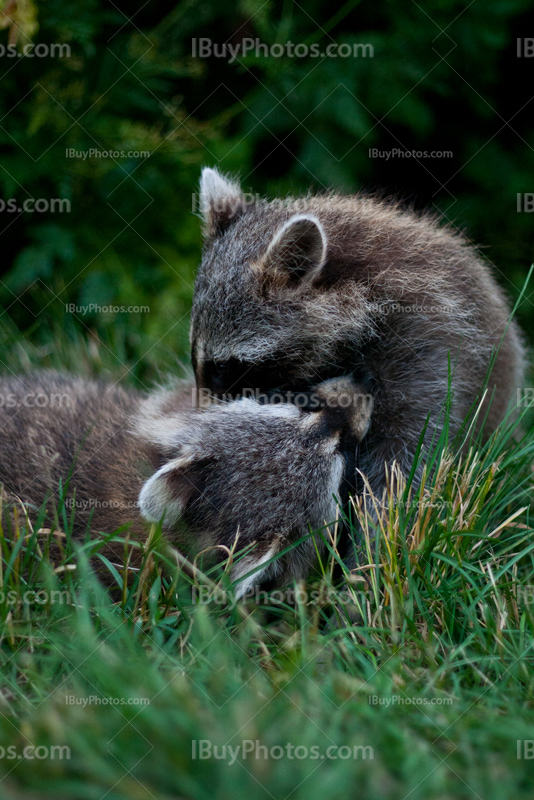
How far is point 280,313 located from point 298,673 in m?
2.04

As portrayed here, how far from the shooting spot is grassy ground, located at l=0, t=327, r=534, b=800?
1.80m

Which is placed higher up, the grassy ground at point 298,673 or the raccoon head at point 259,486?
the raccoon head at point 259,486

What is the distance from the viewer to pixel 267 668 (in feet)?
9.00

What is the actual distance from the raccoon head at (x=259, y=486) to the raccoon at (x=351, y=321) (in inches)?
17.2

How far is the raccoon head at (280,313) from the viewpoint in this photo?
381 cm

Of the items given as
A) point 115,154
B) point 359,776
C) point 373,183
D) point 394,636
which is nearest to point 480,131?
point 373,183

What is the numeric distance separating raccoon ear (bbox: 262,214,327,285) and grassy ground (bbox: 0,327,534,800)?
1235mm

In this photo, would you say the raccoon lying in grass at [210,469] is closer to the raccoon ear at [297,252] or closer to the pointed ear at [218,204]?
the raccoon ear at [297,252]

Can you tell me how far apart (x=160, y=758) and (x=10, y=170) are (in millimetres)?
5149

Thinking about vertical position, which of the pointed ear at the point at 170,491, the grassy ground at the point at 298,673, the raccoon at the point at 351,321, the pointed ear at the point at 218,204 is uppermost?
the pointed ear at the point at 218,204

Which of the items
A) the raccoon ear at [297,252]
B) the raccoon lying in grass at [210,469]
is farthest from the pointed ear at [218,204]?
the raccoon lying in grass at [210,469]

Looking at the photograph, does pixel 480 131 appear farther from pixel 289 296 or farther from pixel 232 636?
pixel 232 636

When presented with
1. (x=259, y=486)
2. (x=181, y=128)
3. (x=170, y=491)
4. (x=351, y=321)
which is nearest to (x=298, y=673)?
(x=259, y=486)

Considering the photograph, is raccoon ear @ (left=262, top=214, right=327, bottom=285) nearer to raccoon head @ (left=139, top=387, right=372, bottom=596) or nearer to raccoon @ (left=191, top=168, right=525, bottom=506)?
raccoon @ (left=191, top=168, right=525, bottom=506)
